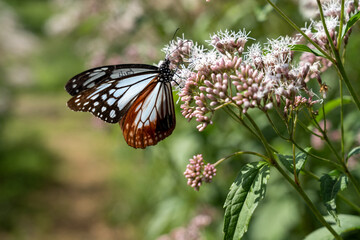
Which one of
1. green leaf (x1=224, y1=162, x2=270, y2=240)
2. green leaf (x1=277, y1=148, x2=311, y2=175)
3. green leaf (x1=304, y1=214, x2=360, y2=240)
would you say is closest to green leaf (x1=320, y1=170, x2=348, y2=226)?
green leaf (x1=277, y1=148, x2=311, y2=175)


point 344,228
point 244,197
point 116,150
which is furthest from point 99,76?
point 116,150

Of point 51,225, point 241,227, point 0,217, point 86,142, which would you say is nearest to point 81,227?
point 51,225

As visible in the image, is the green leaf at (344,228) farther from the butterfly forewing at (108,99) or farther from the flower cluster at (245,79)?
the butterfly forewing at (108,99)

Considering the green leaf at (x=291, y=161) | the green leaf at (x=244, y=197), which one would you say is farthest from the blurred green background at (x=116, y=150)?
the green leaf at (x=244, y=197)

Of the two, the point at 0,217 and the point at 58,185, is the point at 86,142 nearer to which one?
the point at 58,185

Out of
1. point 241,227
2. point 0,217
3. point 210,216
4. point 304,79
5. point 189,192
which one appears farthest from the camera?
point 0,217

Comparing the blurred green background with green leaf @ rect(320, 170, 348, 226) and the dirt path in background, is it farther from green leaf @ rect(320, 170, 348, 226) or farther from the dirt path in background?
green leaf @ rect(320, 170, 348, 226)
